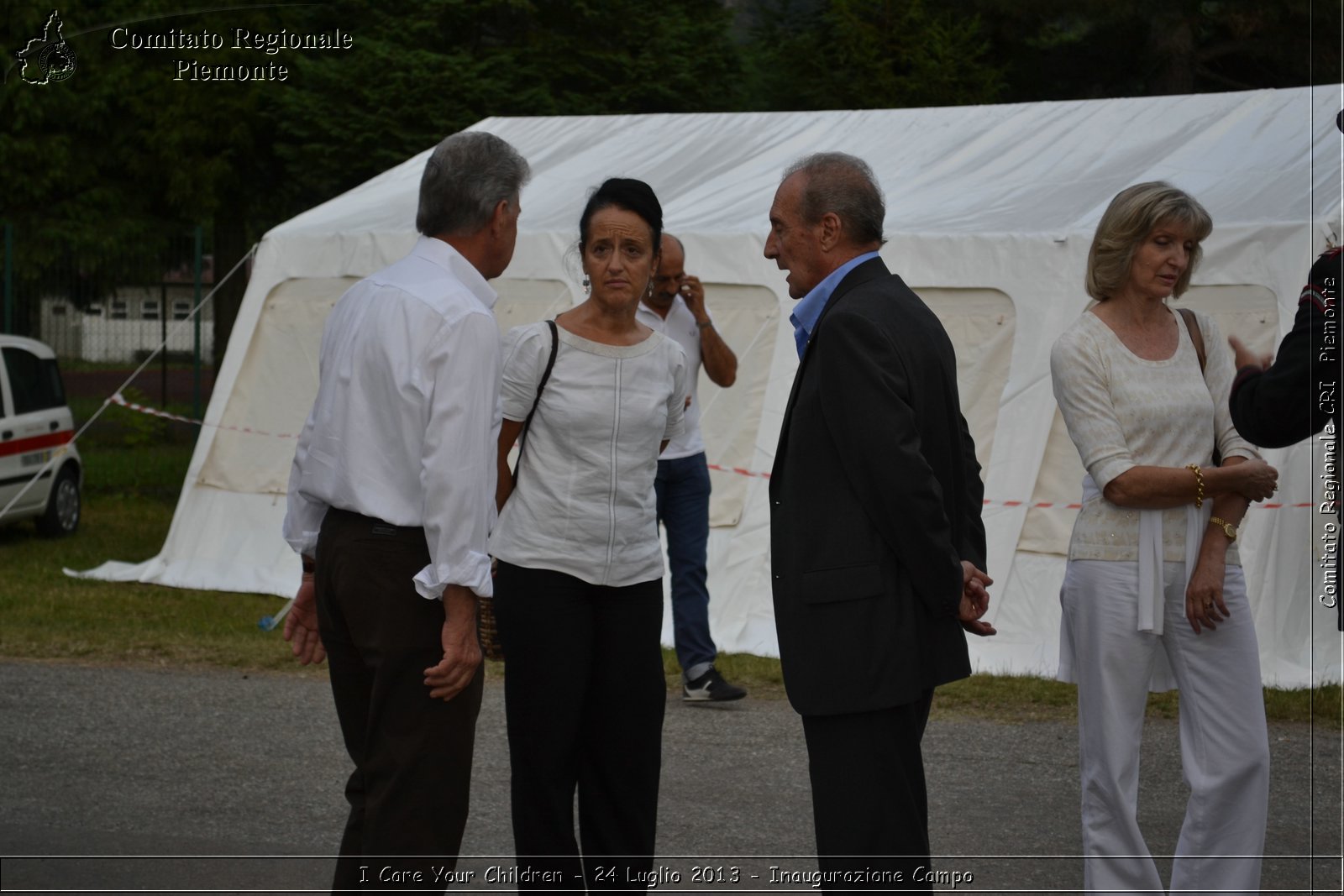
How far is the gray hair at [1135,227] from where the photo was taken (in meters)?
3.68

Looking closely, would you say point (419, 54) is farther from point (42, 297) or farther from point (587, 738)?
point (587, 738)

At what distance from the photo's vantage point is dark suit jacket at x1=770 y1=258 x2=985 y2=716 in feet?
9.71

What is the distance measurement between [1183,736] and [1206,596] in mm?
363

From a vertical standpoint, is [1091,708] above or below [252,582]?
above

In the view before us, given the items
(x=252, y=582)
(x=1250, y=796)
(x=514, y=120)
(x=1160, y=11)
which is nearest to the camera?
(x=1250, y=796)

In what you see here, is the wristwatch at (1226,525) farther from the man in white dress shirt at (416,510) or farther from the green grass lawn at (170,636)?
the man in white dress shirt at (416,510)

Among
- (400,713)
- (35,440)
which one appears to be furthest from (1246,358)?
(35,440)

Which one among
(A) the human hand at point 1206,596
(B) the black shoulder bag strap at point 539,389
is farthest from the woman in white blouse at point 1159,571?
(B) the black shoulder bag strap at point 539,389

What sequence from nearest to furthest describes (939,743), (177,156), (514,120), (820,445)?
(820,445), (939,743), (514,120), (177,156)

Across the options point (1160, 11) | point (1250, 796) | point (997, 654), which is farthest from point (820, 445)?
point (1160, 11)

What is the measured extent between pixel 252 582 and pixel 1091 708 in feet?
23.5

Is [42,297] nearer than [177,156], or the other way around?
[177,156]

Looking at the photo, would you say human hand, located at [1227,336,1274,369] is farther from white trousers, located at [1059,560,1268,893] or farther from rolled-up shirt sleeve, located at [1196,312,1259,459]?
white trousers, located at [1059,560,1268,893]

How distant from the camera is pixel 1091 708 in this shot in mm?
3682
